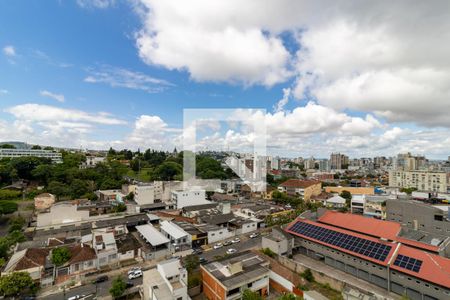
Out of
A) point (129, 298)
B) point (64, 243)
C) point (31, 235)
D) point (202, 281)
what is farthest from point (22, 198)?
point (202, 281)

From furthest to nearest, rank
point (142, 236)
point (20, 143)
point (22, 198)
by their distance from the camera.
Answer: point (20, 143) → point (22, 198) → point (142, 236)

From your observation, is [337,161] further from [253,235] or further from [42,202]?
[42,202]

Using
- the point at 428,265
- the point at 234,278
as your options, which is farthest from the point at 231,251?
the point at 428,265

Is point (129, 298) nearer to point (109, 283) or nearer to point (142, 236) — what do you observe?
point (109, 283)

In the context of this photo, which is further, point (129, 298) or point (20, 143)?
point (20, 143)

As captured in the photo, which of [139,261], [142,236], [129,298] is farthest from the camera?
[142,236]

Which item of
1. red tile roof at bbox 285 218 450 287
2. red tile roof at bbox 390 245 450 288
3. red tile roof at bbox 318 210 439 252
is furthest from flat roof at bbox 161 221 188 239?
red tile roof at bbox 390 245 450 288

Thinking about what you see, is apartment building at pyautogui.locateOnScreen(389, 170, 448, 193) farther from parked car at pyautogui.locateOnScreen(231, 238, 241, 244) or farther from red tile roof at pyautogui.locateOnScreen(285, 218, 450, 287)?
parked car at pyautogui.locateOnScreen(231, 238, 241, 244)

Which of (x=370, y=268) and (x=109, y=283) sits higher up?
(x=370, y=268)
